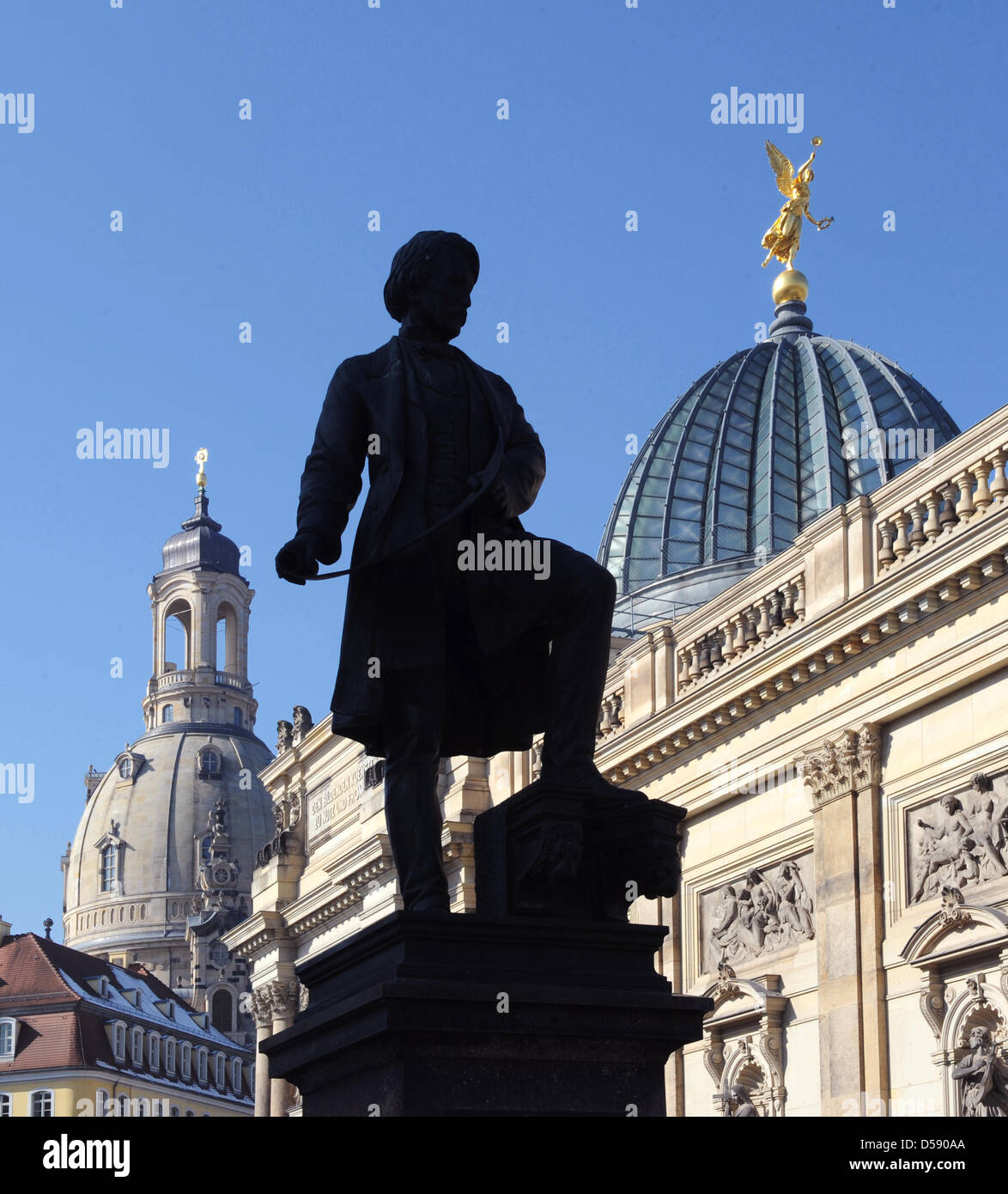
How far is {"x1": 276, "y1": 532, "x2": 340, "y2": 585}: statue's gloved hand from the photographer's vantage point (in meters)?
7.31

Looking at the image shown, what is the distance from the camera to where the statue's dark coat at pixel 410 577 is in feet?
24.6

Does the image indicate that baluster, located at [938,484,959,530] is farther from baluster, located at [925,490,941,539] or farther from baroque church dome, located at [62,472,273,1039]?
baroque church dome, located at [62,472,273,1039]

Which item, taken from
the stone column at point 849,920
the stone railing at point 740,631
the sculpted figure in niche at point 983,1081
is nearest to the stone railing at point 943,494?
the stone railing at point 740,631

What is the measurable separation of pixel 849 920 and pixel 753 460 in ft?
89.2

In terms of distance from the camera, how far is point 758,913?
29.1 m

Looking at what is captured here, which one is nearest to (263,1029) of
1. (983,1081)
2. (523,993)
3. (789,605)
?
(789,605)

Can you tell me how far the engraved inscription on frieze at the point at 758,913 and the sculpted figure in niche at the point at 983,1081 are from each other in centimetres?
434

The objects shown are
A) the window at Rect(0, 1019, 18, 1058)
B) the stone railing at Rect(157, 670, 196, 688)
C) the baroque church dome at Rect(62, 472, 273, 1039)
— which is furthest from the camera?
the stone railing at Rect(157, 670, 196, 688)

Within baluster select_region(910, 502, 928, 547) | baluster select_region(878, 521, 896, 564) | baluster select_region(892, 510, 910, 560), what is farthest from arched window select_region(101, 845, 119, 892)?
baluster select_region(910, 502, 928, 547)

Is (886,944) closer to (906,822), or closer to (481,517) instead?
(906,822)

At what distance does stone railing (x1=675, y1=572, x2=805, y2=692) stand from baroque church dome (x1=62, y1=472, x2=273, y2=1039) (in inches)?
4042

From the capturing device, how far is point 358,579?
7.59m

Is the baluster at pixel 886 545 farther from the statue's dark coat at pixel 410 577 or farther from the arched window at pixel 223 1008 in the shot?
the arched window at pixel 223 1008
